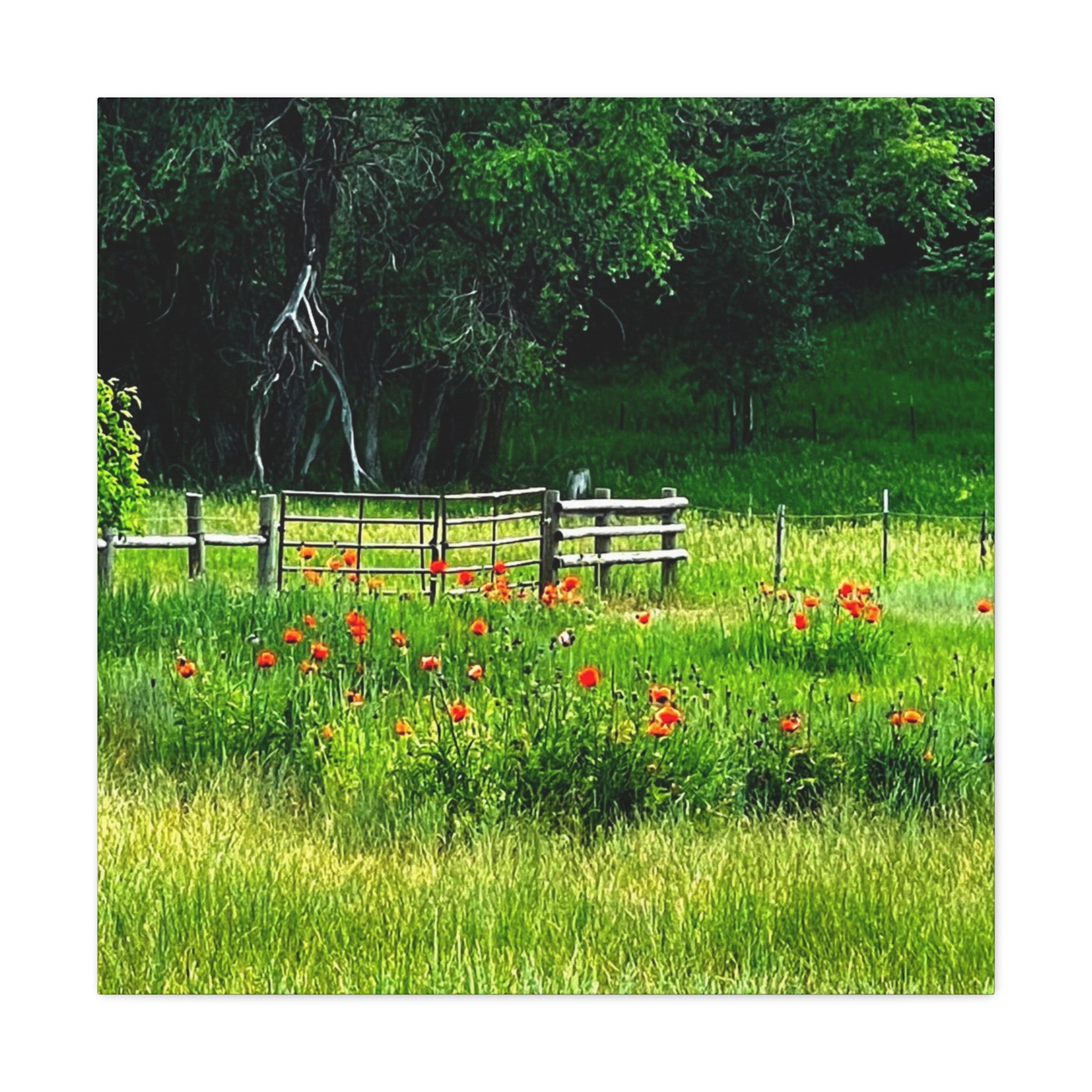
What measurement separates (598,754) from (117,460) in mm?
2038

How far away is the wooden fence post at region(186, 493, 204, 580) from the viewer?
6.18 metres

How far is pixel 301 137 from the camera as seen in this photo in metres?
6.10

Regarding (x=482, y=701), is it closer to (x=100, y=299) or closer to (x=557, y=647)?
(x=557, y=647)

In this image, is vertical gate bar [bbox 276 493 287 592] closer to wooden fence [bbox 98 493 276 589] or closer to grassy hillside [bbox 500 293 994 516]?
wooden fence [bbox 98 493 276 589]

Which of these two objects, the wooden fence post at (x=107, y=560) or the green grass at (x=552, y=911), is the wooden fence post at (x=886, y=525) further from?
the wooden fence post at (x=107, y=560)

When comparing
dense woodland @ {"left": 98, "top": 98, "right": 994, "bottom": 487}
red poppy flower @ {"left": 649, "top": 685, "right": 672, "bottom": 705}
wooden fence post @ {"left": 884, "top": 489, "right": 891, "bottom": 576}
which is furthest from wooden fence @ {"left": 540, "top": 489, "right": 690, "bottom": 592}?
red poppy flower @ {"left": 649, "top": 685, "right": 672, "bottom": 705}

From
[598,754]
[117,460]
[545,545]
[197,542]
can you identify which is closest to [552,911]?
[598,754]

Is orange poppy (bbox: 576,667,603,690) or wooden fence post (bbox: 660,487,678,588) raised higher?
wooden fence post (bbox: 660,487,678,588)

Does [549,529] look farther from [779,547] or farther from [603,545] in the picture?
[779,547]

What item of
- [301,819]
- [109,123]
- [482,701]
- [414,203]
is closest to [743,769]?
[482,701]

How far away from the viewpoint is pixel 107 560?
19.5 ft

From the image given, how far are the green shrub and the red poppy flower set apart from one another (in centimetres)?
202

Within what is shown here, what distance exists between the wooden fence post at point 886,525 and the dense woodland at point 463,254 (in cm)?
56
